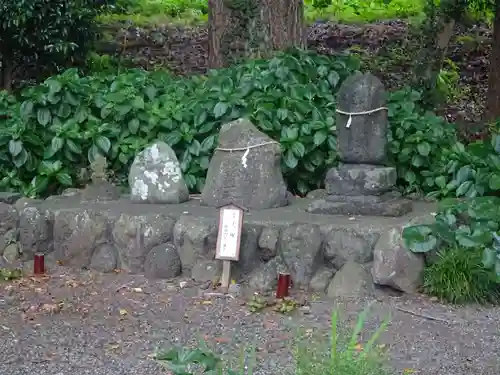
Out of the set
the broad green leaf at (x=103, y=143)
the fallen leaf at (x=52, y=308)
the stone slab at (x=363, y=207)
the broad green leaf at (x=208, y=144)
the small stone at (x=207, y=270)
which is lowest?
the fallen leaf at (x=52, y=308)

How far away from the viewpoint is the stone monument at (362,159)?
6570 mm

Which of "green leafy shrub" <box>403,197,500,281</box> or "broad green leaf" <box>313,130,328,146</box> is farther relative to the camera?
"broad green leaf" <box>313,130,328,146</box>

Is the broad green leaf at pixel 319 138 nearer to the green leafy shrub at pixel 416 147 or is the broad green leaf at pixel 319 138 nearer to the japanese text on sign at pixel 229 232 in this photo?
the green leafy shrub at pixel 416 147

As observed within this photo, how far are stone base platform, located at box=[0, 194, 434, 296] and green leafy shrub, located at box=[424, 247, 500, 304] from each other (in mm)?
187

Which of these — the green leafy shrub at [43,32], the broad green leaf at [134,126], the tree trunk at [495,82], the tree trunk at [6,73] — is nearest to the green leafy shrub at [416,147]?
the tree trunk at [495,82]

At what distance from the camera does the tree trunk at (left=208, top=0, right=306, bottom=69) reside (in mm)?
9109

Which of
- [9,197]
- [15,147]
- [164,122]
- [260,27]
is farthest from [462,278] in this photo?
[260,27]

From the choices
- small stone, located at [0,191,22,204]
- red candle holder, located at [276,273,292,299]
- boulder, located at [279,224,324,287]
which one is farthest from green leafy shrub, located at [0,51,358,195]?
red candle holder, located at [276,273,292,299]

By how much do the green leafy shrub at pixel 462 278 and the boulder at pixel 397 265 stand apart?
0.14m

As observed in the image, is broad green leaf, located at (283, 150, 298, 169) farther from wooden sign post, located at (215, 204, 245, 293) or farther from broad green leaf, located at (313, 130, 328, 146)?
wooden sign post, located at (215, 204, 245, 293)

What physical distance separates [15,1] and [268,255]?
169 inches

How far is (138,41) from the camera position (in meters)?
12.5

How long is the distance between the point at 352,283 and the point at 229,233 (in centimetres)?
86

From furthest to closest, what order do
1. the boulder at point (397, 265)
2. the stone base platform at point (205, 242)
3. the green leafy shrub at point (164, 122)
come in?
the green leafy shrub at point (164, 122) → the stone base platform at point (205, 242) → the boulder at point (397, 265)
